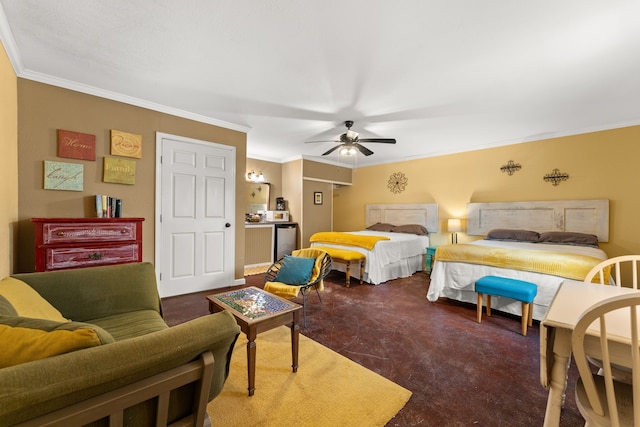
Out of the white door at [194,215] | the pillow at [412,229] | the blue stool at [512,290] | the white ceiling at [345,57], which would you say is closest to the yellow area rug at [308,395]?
the blue stool at [512,290]

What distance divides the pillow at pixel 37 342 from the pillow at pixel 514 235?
515cm

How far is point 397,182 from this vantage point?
20.2ft

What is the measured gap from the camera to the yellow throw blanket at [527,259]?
2619 mm

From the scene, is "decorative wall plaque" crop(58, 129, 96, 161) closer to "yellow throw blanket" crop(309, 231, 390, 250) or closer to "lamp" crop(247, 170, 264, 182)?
"lamp" crop(247, 170, 264, 182)

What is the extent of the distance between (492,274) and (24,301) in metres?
3.98

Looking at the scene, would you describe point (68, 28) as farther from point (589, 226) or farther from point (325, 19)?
point (589, 226)

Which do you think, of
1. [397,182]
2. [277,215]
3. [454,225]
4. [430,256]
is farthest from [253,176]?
[454,225]

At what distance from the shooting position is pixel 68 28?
1.96 m

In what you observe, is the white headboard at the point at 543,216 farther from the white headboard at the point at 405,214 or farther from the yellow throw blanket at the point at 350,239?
the yellow throw blanket at the point at 350,239

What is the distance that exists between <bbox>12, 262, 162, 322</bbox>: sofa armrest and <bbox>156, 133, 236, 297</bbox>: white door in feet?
4.73

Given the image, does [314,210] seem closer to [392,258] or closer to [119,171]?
[392,258]

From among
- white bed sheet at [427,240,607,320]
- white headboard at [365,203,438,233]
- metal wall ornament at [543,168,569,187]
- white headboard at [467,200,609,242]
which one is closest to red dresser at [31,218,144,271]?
white bed sheet at [427,240,607,320]

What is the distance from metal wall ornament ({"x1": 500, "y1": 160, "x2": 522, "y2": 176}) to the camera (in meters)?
4.54

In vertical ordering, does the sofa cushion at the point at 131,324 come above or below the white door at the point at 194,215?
below
